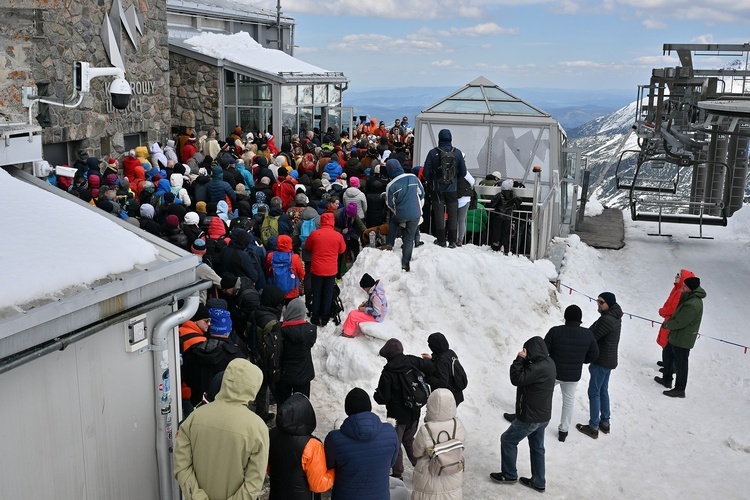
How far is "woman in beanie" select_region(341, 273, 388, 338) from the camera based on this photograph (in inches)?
356

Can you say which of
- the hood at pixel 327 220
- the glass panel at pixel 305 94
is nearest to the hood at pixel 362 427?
the hood at pixel 327 220

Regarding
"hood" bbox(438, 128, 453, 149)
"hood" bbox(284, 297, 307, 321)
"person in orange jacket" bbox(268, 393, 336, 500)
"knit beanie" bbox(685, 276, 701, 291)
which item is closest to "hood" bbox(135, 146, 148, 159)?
"hood" bbox(438, 128, 453, 149)

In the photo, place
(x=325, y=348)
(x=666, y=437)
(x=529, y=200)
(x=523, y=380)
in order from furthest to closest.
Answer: (x=529, y=200), (x=325, y=348), (x=666, y=437), (x=523, y=380)

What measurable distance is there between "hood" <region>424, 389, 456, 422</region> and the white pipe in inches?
74.1

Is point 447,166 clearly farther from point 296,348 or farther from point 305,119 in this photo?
point 305,119

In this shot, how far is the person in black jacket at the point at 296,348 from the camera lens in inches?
283

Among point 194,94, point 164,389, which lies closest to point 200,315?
point 164,389

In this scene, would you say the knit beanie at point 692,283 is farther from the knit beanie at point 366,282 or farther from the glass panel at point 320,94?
the glass panel at point 320,94

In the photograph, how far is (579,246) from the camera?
603 inches

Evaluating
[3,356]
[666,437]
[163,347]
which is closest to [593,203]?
[666,437]

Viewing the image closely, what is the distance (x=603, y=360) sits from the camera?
8.20m

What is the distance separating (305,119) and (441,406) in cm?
1760

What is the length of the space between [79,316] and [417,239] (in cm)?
686

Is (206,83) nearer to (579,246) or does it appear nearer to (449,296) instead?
(579,246)
